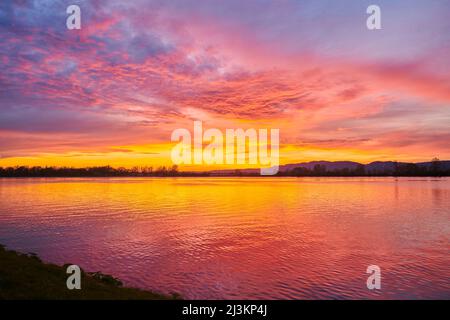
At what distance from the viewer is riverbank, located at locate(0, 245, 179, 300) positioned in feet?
39.8

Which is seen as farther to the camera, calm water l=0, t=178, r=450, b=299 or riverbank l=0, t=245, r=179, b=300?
calm water l=0, t=178, r=450, b=299

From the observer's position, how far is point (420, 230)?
33.1 metres

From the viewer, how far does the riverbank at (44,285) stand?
39.8ft

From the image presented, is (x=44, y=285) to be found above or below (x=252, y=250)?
above

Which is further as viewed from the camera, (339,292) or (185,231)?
(185,231)

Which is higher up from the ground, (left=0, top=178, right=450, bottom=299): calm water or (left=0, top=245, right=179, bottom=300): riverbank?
(left=0, top=245, right=179, bottom=300): riverbank

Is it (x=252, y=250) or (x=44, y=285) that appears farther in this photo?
(x=252, y=250)

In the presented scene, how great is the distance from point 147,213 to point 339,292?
33289 mm

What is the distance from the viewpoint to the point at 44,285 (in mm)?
13164
